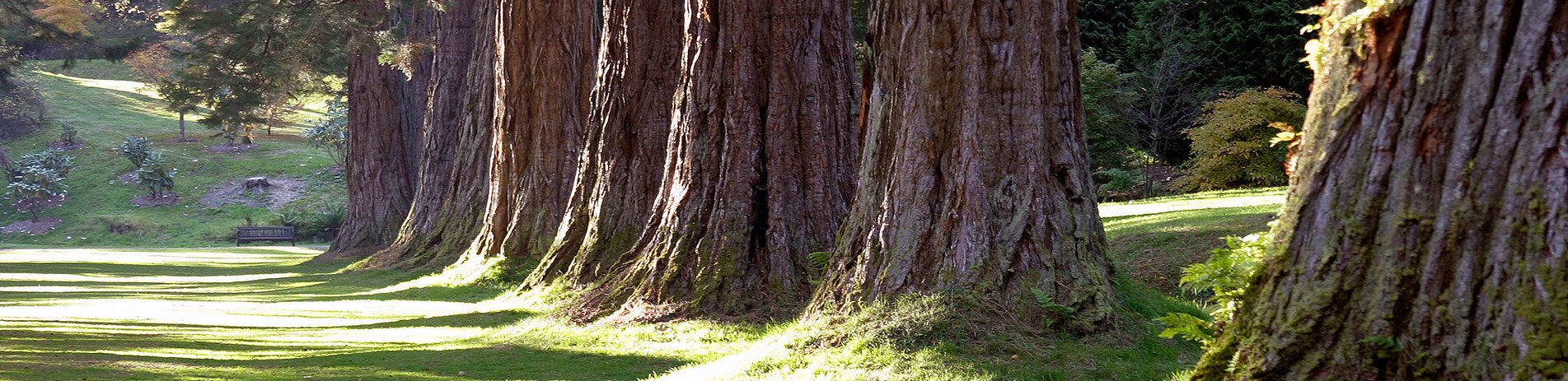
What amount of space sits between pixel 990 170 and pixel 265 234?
33.0 m

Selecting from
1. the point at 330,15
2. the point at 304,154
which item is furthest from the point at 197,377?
the point at 304,154

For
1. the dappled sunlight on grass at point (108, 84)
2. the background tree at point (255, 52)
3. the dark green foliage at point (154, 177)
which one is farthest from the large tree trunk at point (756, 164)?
the dappled sunlight on grass at point (108, 84)

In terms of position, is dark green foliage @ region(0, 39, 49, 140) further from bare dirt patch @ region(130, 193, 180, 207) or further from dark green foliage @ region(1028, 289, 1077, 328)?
dark green foliage @ region(1028, 289, 1077, 328)

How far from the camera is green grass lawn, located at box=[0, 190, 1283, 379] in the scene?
6109 millimetres

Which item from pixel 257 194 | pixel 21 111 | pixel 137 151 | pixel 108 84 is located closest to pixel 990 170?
pixel 257 194

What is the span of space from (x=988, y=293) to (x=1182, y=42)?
71.4 ft

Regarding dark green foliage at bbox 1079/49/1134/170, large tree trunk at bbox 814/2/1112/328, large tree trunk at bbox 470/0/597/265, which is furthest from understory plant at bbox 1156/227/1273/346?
dark green foliage at bbox 1079/49/1134/170

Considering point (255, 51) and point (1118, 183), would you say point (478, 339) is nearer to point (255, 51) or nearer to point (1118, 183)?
point (255, 51)

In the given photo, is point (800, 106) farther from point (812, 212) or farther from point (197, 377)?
point (197, 377)

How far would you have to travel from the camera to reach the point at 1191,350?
650 centimetres

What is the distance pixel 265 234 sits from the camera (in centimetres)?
3534

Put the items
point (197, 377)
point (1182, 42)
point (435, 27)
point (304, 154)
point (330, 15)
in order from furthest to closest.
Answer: point (304, 154) < point (1182, 42) < point (435, 27) < point (330, 15) < point (197, 377)

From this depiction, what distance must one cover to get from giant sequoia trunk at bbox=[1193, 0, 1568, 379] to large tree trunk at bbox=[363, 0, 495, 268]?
47.7 ft

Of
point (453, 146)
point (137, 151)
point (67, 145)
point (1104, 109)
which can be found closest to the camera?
point (453, 146)
